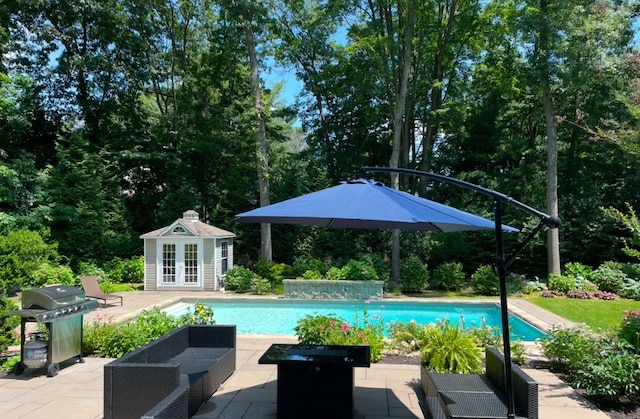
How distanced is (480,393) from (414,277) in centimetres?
961

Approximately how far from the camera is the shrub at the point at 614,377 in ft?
12.8

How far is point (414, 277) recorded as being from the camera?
508 inches

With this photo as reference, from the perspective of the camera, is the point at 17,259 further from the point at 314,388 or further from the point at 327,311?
the point at 327,311

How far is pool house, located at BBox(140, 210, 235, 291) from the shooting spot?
508 inches

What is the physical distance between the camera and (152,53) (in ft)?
56.9

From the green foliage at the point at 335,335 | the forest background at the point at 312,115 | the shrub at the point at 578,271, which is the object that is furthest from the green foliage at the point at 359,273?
the green foliage at the point at 335,335

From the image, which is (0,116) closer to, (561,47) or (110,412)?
(110,412)

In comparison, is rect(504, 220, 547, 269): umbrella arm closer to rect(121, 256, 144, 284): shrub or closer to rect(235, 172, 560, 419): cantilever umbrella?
rect(235, 172, 560, 419): cantilever umbrella

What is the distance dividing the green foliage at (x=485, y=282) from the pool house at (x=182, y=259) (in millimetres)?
7622

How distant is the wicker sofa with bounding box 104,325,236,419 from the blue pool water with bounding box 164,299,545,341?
15.5ft

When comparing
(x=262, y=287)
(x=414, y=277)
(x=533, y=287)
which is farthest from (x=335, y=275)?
(x=533, y=287)

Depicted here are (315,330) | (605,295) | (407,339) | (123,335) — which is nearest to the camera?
(315,330)

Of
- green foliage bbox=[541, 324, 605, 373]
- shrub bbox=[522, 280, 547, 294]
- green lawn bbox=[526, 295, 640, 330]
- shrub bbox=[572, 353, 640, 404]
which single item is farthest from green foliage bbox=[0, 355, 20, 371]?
shrub bbox=[522, 280, 547, 294]

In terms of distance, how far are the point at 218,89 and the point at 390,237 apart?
10026 millimetres
